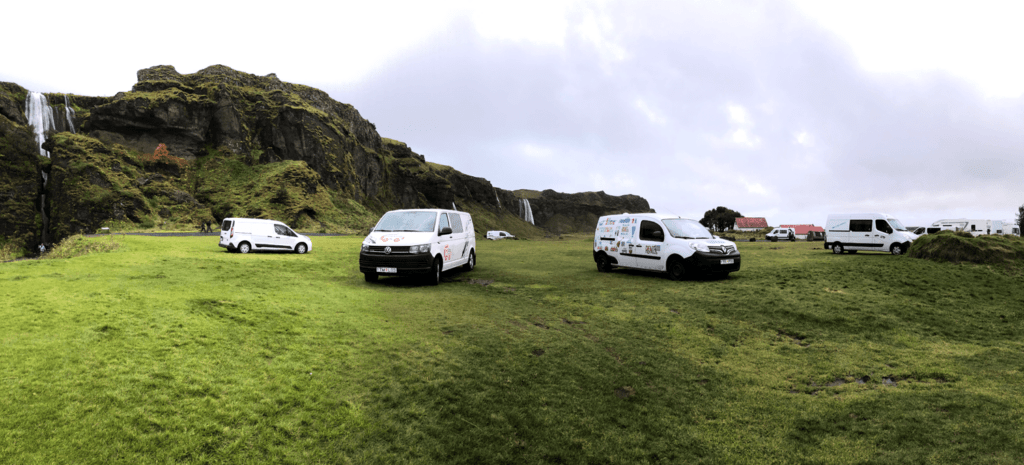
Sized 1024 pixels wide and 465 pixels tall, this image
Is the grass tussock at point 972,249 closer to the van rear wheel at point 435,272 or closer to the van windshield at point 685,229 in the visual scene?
the van windshield at point 685,229

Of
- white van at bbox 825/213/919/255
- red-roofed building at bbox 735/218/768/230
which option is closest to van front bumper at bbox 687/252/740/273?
white van at bbox 825/213/919/255

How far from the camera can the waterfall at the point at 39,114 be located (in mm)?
62031

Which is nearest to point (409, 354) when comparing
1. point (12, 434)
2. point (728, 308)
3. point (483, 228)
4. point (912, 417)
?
point (12, 434)

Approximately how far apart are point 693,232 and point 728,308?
17.4ft

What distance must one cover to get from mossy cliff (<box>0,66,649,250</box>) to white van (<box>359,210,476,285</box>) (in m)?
50.5

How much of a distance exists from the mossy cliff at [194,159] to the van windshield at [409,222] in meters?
50.2

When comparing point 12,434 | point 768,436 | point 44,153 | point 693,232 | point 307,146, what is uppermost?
point 307,146

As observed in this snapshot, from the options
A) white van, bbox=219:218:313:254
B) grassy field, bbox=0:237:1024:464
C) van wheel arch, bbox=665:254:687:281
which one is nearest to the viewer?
grassy field, bbox=0:237:1024:464

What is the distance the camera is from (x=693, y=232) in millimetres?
13742

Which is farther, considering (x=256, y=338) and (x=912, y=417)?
(x=256, y=338)

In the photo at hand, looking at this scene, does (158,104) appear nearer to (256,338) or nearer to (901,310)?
(256,338)

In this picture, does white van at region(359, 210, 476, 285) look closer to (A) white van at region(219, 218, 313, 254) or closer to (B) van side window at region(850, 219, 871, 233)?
(A) white van at region(219, 218, 313, 254)

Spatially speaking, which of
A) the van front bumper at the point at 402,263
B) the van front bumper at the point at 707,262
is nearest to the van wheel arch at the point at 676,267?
the van front bumper at the point at 707,262

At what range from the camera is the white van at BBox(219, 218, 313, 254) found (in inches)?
794
